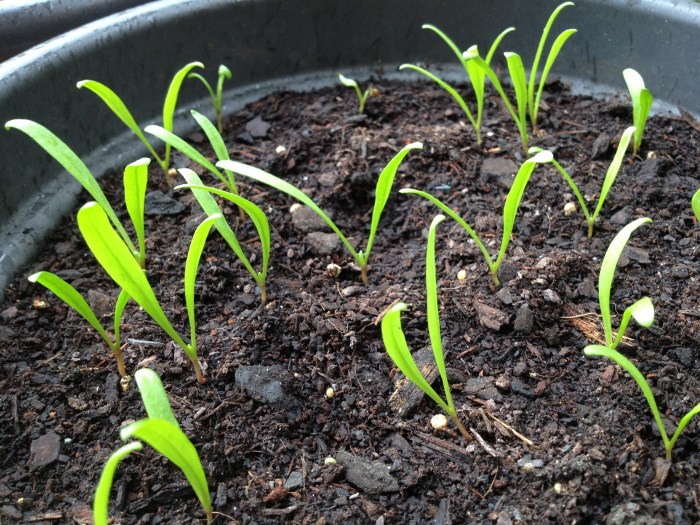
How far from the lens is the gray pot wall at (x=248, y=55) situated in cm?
124

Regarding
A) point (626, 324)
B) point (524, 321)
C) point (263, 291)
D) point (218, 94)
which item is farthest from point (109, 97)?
point (626, 324)

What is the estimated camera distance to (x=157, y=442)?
2.21 feet

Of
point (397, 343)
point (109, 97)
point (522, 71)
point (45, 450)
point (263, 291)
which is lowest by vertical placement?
point (45, 450)

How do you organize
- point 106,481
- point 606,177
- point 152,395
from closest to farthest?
point 106,481 → point 152,395 → point 606,177

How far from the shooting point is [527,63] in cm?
163

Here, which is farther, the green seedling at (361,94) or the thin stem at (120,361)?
the green seedling at (361,94)

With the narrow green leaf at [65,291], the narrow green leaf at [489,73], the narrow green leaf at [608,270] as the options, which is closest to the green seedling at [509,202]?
the narrow green leaf at [608,270]

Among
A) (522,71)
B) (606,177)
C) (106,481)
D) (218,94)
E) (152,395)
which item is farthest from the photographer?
(218,94)

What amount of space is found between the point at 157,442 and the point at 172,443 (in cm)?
3

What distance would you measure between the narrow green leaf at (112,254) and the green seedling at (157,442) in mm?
166

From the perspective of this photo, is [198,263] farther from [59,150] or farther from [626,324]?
[626,324]

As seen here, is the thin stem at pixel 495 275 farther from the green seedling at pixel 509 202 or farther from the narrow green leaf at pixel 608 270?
the narrow green leaf at pixel 608 270

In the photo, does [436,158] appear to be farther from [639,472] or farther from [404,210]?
[639,472]

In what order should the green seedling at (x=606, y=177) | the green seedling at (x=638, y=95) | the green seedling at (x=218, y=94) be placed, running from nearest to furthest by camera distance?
the green seedling at (x=606, y=177)
the green seedling at (x=638, y=95)
the green seedling at (x=218, y=94)
